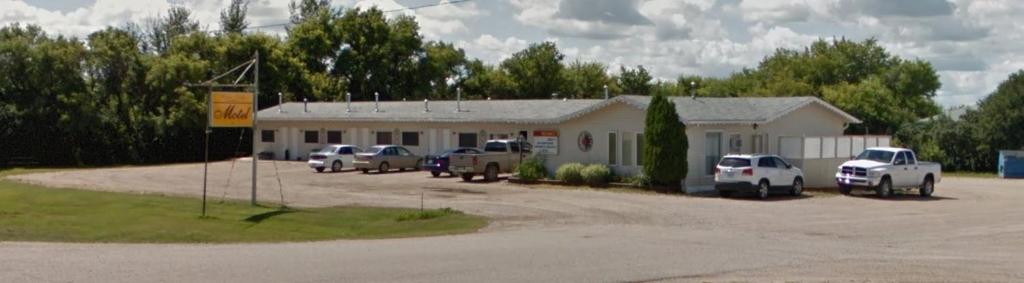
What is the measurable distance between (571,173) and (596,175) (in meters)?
1.20

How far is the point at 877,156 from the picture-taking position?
4066 cm

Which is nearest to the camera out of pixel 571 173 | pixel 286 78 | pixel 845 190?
pixel 845 190

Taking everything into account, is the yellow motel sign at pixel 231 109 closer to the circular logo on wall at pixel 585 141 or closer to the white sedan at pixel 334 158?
the circular logo on wall at pixel 585 141

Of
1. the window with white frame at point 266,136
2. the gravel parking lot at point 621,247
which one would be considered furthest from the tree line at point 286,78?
the gravel parking lot at point 621,247

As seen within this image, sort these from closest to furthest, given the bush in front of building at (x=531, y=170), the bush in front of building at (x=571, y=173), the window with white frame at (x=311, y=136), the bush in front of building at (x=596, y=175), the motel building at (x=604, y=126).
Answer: the motel building at (x=604, y=126) → the bush in front of building at (x=596, y=175) → the bush in front of building at (x=571, y=173) → the bush in front of building at (x=531, y=170) → the window with white frame at (x=311, y=136)

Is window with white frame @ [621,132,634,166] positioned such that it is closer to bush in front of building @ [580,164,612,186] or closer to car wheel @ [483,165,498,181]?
bush in front of building @ [580,164,612,186]

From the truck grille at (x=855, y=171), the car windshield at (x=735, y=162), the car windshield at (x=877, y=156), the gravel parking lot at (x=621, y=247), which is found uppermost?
the car windshield at (x=877, y=156)

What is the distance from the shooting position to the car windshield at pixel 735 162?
38156 mm

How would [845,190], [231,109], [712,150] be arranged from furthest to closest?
1. [712,150]
2. [845,190]
3. [231,109]

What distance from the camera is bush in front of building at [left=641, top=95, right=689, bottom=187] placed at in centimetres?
4062

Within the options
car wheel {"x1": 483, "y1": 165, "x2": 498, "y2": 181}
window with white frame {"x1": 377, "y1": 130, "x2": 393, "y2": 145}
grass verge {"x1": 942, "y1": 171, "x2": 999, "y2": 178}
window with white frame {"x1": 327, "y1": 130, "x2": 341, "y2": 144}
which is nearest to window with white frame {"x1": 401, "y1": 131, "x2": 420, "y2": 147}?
window with white frame {"x1": 377, "y1": 130, "x2": 393, "y2": 145}

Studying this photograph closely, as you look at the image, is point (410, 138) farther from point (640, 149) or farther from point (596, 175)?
point (596, 175)

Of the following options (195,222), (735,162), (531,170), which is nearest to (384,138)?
(531,170)

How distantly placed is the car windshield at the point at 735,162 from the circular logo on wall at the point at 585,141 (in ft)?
28.4
